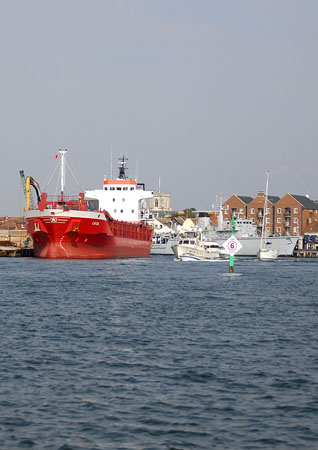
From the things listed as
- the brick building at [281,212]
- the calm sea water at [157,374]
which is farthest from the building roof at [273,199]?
the calm sea water at [157,374]

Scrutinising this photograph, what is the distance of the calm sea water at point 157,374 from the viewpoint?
12.6m

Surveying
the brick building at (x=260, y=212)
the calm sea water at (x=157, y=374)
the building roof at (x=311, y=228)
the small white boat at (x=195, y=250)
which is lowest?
the calm sea water at (x=157, y=374)

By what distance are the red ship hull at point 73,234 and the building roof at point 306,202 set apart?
261ft

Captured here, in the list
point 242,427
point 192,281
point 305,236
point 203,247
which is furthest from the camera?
point 305,236

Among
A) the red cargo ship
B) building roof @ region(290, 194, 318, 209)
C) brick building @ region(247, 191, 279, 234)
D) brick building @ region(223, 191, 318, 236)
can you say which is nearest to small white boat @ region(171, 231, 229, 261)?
the red cargo ship

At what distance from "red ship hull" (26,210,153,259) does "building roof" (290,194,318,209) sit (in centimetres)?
7961

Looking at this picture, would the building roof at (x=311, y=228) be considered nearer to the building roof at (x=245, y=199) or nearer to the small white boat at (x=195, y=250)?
the building roof at (x=245, y=199)

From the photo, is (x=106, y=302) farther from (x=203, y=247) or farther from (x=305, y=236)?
(x=305, y=236)

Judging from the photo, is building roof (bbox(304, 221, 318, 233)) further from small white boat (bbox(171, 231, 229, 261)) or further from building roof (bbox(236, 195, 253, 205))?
small white boat (bbox(171, 231, 229, 261))

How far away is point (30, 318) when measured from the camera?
89.8 ft

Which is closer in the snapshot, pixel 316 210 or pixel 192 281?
pixel 192 281

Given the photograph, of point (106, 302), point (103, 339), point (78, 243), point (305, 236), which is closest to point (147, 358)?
point (103, 339)

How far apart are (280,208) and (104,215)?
83058 millimetres

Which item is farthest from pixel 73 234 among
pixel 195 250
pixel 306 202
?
pixel 306 202
